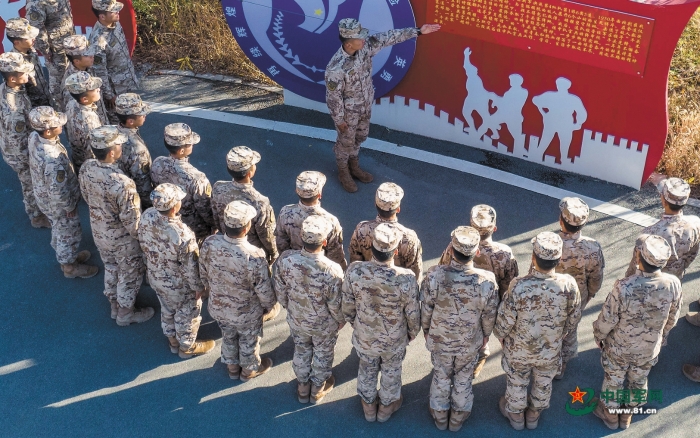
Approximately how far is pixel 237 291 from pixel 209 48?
5.83 meters

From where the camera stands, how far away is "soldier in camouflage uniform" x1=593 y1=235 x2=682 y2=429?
4805 millimetres

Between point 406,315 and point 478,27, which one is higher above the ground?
point 478,27

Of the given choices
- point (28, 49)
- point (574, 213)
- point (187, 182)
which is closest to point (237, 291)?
point (187, 182)

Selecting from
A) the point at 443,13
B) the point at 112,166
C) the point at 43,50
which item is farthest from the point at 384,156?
the point at 43,50

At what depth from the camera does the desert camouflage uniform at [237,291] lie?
5.26 metres

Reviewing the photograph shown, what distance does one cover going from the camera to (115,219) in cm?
607

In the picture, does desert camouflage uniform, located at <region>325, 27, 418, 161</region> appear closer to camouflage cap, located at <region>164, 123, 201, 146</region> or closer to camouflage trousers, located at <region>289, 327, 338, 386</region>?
camouflage cap, located at <region>164, 123, 201, 146</region>

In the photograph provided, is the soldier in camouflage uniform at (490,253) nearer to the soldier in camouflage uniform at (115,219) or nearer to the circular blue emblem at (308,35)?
the soldier in camouflage uniform at (115,219)

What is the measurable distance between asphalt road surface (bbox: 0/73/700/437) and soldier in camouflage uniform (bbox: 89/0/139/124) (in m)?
1.55

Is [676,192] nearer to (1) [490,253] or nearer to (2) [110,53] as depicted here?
(1) [490,253]

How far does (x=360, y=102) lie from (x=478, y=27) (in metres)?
1.53

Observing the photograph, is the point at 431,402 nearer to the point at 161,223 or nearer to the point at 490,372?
the point at 490,372

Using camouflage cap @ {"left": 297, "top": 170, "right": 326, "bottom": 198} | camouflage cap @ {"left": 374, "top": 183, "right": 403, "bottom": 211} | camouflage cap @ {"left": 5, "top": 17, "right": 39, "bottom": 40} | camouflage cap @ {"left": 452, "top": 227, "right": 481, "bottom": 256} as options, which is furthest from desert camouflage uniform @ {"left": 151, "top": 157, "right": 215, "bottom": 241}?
camouflage cap @ {"left": 5, "top": 17, "right": 39, "bottom": 40}

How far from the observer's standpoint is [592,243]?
17.3ft
